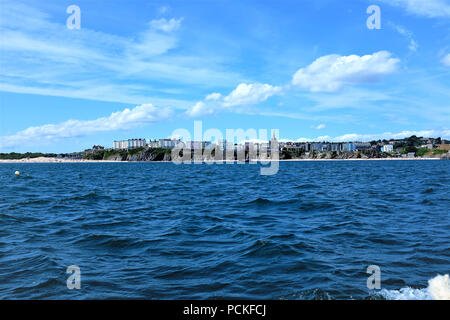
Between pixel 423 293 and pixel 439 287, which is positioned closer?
pixel 423 293

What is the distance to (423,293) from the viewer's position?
8898 millimetres

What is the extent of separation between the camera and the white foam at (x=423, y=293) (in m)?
8.69

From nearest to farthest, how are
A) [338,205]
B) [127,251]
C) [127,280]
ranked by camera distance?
[127,280] < [127,251] < [338,205]

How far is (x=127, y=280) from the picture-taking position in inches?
400

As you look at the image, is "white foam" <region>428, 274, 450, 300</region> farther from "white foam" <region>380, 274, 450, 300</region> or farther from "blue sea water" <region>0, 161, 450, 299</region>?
"blue sea water" <region>0, 161, 450, 299</region>

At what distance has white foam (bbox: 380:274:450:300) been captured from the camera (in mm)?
8688

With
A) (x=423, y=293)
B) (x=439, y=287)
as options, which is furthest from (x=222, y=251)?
(x=439, y=287)

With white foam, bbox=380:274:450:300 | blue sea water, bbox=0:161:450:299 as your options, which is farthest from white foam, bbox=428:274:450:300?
blue sea water, bbox=0:161:450:299

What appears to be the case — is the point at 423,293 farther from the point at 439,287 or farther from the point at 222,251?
the point at 222,251

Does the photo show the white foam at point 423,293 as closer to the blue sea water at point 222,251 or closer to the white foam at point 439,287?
the white foam at point 439,287
